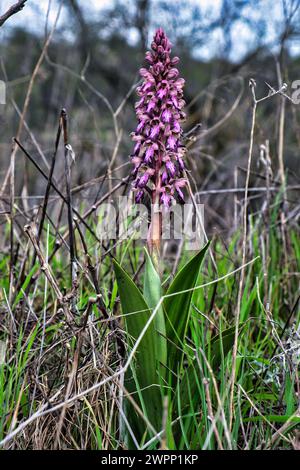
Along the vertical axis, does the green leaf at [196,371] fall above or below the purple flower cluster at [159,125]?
below

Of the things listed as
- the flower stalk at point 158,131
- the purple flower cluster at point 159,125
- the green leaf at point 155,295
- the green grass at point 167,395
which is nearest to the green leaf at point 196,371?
the green grass at point 167,395

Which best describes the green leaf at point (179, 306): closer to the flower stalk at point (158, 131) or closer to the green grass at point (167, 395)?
the green grass at point (167, 395)

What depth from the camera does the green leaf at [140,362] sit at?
5.10 ft

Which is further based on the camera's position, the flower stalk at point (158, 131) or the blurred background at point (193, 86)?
the blurred background at point (193, 86)

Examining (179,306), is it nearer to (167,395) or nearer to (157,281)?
(157,281)

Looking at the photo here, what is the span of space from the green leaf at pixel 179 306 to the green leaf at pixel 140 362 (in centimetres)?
8

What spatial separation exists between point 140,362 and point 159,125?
76 cm

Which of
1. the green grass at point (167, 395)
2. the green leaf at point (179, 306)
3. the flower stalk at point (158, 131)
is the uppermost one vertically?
the flower stalk at point (158, 131)

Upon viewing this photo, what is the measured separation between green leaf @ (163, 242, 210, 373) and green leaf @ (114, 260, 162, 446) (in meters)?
0.08

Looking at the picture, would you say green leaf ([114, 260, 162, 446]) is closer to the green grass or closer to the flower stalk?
the green grass

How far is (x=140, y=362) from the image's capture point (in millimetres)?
1628

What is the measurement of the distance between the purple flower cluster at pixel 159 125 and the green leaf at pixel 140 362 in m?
0.31

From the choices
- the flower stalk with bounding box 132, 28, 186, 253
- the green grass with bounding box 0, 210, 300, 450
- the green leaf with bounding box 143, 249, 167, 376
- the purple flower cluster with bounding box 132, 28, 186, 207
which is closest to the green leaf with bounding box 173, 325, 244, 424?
the green grass with bounding box 0, 210, 300, 450

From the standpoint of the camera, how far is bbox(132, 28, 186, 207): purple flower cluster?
162 centimetres
